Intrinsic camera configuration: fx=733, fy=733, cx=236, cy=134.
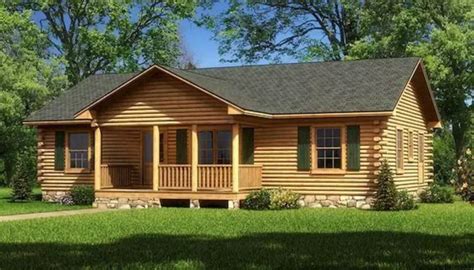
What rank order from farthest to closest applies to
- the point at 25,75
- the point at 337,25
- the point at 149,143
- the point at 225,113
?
the point at 337,25 < the point at 25,75 < the point at 149,143 < the point at 225,113

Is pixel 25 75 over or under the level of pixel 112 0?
under

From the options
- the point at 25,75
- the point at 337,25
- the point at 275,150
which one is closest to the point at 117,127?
the point at 275,150

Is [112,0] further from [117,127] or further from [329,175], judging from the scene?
[329,175]

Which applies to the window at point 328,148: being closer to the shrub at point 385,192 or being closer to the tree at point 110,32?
the shrub at point 385,192

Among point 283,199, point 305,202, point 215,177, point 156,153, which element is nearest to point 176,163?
point 156,153

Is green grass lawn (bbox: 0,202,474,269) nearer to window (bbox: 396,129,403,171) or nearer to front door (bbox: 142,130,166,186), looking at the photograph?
window (bbox: 396,129,403,171)

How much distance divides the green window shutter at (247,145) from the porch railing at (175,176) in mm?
2113

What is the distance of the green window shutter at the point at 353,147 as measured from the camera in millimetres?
25312

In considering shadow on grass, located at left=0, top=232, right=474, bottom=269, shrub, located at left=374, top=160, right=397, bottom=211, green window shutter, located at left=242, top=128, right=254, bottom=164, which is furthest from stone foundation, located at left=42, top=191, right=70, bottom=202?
shadow on grass, located at left=0, top=232, right=474, bottom=269

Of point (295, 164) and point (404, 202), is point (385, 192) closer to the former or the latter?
point (404, 202)

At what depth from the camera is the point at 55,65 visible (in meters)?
46.6

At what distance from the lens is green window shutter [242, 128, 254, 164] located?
26578 millimetres

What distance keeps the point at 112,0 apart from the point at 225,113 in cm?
2502

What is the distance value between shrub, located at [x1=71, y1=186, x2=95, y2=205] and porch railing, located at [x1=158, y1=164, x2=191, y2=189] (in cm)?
366
